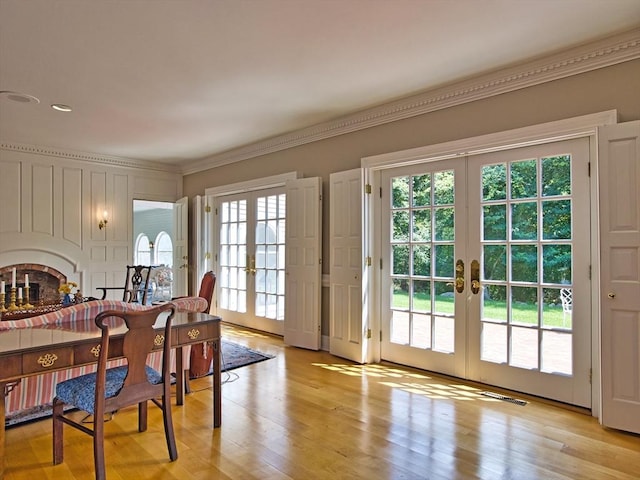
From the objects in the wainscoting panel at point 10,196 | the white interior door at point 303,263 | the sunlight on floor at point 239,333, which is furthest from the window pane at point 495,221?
the wainscoting panel at point 10,196

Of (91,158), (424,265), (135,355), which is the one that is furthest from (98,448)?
(91,158)

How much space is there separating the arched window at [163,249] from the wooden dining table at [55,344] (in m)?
8.45

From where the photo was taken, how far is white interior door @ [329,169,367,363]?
4.08m

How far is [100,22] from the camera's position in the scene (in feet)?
7.95

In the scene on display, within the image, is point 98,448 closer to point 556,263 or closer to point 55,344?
point 55,344

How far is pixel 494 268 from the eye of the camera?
10.9ft

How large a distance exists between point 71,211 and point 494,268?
564 centimetres

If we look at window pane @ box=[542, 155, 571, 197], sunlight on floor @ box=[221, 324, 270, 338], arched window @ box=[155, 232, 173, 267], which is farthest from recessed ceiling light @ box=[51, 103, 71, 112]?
arched window @ box=[155, 232, 173, 267]

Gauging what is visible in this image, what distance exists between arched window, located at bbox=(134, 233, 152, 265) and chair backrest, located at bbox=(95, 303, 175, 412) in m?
9.33

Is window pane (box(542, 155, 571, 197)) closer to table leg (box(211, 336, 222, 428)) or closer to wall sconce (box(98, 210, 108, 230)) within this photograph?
table leg (box(211, 336, 222, 428))

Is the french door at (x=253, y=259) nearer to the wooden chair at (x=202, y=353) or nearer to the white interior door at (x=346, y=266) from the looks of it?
the white interior door at (x=346, y=266)

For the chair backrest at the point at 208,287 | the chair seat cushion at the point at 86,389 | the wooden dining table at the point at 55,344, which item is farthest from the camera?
the chair backrest at the point at 208,287

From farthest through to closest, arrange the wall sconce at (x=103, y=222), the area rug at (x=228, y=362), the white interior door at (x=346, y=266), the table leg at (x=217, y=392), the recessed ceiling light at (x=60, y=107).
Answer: the wall sconce at (x=103, y=222), the white interior door at (x=346, y=266), the recessed ceiling light at (x=60, y=107), the area rug at (x=228, y=362), the table leg at (x=217, y=392)

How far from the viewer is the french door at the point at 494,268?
2947 mm
